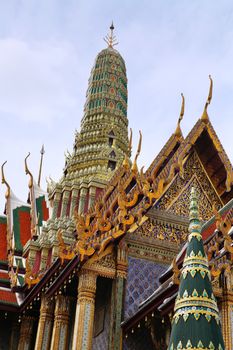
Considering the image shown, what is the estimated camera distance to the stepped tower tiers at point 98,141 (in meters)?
13.8

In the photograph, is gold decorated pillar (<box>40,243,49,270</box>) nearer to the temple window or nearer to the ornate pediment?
the ornate pediment

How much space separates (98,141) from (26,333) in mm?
5065

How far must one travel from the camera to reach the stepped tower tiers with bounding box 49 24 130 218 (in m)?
13.8

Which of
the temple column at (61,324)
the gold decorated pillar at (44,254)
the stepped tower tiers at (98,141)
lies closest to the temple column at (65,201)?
the stepped tower tiers at (98,141)

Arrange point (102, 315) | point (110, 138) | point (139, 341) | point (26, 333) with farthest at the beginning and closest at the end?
1. point (110, 138)
2. point (26, 333)
3. point (102, 315)
4. point (139, 341)

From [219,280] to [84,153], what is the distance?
7.78 metres

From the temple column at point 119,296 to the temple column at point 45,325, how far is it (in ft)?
5.36

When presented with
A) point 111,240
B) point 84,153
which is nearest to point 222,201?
point 111,240

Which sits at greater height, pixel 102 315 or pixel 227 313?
pixel 102 315

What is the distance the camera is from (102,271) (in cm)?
955

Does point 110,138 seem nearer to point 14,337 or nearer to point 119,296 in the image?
point 14,337

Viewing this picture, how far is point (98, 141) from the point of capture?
15.4 m

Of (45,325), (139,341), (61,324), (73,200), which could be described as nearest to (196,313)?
(139,341)

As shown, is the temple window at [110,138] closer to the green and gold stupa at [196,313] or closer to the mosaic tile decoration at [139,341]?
the mosaic tile decoration at [139,341]
